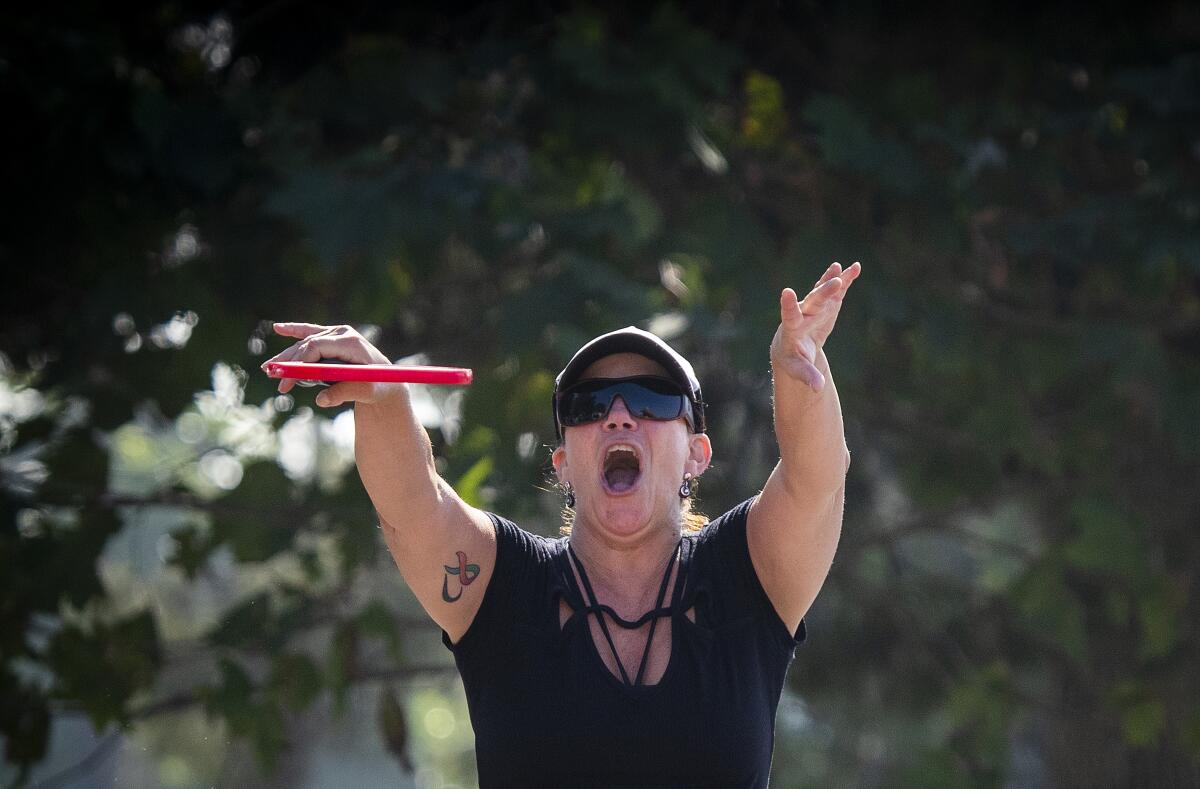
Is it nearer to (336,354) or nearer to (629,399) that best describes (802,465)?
(629,399)

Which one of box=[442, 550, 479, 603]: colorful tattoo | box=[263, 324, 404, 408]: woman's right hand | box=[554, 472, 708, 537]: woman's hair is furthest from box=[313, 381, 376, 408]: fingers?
box=[554, 472, 708, 537]: woman's hair

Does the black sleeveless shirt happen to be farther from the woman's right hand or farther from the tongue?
the woman's right hand

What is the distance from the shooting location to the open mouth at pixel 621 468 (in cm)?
246

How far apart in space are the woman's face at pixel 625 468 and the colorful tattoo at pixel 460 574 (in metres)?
0.23

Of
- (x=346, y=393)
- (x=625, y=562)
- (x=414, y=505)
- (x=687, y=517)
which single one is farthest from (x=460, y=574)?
(x=687, y=517)

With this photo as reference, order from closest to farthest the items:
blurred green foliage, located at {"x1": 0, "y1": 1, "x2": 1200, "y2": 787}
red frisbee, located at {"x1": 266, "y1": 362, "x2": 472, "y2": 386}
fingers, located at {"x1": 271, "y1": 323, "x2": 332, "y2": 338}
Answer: red frisbee, located at {"x1": 266, "y1": 362, "x2": 472, "y2": 386} → fingers, located at {"x1": 271, "y1": 323, "x2": 332, "y2": 338} → blurred green foliage, located at {"x1": 0, "y1": 1, "x2": 1200, "y2": 787}

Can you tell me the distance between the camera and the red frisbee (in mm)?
2033

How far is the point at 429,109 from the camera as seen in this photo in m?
5.73

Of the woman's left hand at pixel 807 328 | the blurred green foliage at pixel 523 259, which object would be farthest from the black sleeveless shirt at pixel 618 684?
the blurred green foliage at pixel 523 259

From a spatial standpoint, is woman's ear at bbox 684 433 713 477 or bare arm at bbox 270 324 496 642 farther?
woman's ear at bbox 684 433 713 477

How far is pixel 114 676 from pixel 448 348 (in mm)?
2034

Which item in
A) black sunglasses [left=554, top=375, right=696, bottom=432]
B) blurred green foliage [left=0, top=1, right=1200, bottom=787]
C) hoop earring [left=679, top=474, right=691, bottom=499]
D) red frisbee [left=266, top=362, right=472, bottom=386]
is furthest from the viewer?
blurred green foliage [left=0, top=1, right=1200, bottom=787]

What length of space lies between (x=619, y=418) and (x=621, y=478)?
11cm

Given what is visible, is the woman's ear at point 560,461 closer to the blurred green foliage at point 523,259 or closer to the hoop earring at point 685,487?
the hoop earring at point 685,487
